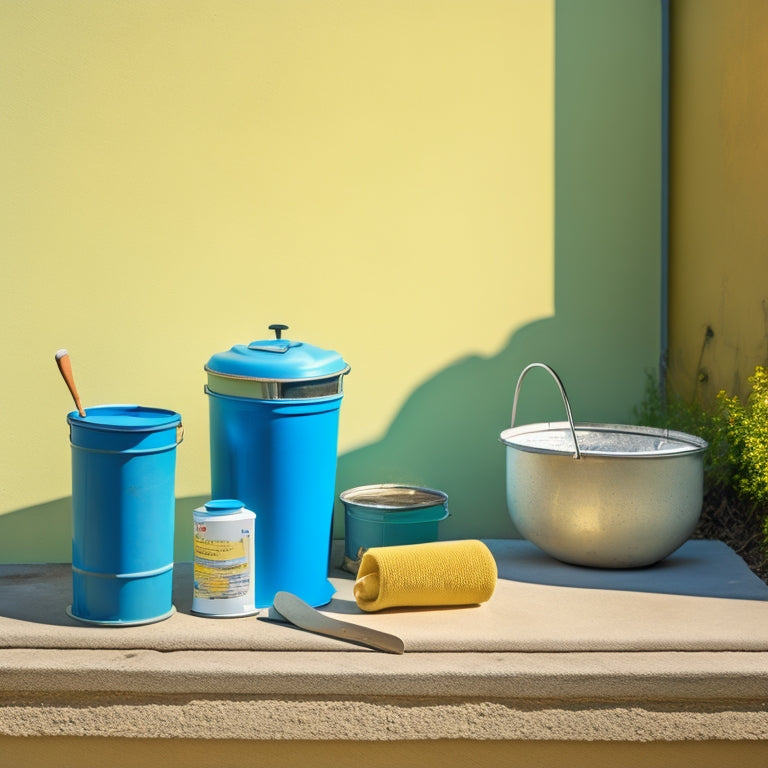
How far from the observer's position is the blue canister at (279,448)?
9.16ft

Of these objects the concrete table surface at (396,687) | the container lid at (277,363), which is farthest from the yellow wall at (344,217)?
the concrete table surface at (396,687)

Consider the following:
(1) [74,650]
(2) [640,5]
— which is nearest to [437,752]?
(1) [74,650]

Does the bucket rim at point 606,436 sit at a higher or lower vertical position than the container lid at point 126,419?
lower

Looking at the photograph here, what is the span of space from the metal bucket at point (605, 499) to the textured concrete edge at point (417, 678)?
0.59 meters

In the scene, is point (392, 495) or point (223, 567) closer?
point (223, 567)

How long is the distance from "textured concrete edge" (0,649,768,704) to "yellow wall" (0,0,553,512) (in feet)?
3.75

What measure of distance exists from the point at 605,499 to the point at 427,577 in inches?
23.7

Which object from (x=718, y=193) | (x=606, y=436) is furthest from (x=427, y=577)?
(x=718, y=193)

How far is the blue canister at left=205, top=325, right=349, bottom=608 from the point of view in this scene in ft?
9.16

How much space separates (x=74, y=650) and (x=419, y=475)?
1.45 metres

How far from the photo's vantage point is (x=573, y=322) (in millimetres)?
3672

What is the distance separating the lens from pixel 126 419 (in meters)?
2.72

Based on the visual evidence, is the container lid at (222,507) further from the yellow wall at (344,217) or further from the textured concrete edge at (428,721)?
the yellow wall at (344,217)

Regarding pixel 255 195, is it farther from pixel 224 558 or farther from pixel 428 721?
pixel 428 721
